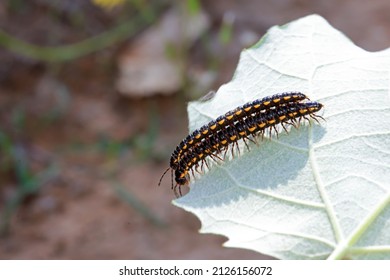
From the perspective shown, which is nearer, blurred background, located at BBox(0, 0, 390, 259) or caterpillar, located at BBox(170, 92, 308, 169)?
caterpillar, located at BBox(170, 92, 308, 169)

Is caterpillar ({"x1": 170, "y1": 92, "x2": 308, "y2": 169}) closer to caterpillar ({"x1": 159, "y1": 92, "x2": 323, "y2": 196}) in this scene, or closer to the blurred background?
caterpillar ({"x1": 159, "y1": 92, "x2": 323, "y2": 196})

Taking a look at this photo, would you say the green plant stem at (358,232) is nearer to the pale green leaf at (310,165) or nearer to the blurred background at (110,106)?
the pale green leaf at (310,165)

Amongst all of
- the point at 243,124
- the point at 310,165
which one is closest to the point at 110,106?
the point at 243,124

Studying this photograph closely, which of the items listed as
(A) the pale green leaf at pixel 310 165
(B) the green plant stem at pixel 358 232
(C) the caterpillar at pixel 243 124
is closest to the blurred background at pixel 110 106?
(C) the caterpillar at pixel 243 124

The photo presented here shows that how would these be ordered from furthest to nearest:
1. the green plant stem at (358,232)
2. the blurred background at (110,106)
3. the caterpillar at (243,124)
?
the blurred background at (110,106)
the caterpillar at (243,124)
the green plant stem at (358,232)

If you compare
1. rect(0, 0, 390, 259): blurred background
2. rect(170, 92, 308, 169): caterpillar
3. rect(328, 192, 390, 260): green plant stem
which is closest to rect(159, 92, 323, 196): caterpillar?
rect(170, 92, 308, 169): caterpillar

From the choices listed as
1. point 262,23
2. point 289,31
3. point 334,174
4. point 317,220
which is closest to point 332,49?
point 289,31

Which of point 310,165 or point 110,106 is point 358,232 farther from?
point 110,106
